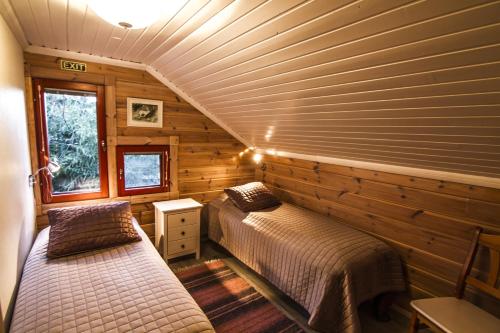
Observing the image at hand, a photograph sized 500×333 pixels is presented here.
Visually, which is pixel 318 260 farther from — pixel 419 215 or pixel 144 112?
pixel 144 112

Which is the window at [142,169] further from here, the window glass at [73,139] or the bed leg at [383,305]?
the bed leg at [383,305]

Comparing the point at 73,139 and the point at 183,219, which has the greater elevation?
the point at 73,139

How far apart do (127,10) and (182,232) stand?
204 cm

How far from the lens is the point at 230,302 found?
207 centimetres

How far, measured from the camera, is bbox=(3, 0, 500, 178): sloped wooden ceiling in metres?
0.92

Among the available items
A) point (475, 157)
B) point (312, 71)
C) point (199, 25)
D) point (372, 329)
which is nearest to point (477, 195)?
point (475, 157)

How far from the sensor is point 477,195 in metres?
1.67

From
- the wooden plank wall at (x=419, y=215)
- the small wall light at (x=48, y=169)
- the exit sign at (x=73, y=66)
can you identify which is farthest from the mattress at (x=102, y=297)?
the wooden plank wall at (x=419, y=215)

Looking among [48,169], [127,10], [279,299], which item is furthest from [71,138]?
[279,299]

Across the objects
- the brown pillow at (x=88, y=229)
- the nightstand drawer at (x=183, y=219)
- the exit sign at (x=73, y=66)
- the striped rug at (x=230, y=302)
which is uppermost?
the exit sign at (x=73, y=66)

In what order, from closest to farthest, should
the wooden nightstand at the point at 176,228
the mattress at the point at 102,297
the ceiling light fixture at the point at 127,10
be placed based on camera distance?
the ceiling light fixture at the point at 127,10, the mattress at the point at 102,297, the wooden nightstand at the point at 176,228

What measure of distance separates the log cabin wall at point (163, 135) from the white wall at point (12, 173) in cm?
27

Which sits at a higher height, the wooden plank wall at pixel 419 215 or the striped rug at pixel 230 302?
the wooden plank wall at pixel 419 215

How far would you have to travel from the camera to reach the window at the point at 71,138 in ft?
7.07
